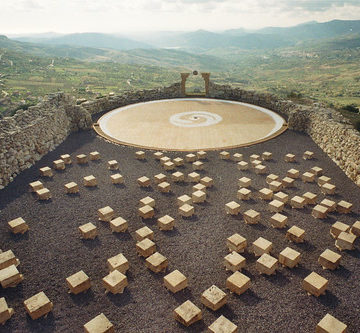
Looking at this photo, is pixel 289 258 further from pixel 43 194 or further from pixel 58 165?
pixel 58 165

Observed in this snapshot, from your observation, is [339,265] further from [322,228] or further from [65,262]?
[65,262]

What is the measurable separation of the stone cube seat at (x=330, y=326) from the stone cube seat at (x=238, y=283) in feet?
7.20

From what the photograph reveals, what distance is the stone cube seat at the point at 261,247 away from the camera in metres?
10.1

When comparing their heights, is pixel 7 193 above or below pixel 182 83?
below

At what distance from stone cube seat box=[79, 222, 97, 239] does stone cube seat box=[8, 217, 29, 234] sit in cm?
255

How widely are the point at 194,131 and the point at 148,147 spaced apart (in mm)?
4912

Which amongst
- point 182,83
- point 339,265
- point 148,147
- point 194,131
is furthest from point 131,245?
point 182,83

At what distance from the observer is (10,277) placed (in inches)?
360

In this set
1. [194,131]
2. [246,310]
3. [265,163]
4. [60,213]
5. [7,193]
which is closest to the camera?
[246,310]

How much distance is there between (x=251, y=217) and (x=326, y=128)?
1131 centimetres

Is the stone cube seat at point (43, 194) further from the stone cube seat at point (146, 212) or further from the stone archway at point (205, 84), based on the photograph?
the stone archway at point (205, 84)

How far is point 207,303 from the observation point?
832cm

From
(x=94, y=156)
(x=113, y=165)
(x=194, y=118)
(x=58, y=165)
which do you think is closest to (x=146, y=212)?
(x=113, y=165)

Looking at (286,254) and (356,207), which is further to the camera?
(356,207)
